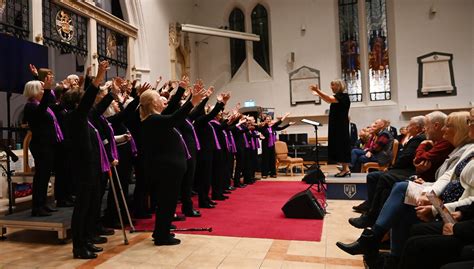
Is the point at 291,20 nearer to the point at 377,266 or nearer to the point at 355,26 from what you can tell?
the point at 355,26

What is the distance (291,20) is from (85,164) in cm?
1147

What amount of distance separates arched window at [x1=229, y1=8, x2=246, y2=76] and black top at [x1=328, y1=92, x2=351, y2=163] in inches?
Answer: 370

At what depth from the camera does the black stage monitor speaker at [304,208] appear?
3995 mm

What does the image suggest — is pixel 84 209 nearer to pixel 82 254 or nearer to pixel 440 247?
pixel 82 254

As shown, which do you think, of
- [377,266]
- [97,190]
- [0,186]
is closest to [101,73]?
[97,190]

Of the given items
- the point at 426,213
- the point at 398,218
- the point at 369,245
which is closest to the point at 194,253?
the point at 369,245

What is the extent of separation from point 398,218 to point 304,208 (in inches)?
65.4

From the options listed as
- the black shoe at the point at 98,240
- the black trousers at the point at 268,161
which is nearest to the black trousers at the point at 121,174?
the black shoe at the point at 98,240

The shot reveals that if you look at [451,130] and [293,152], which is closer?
[451,130]

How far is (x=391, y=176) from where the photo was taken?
3.09 m

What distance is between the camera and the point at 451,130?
2.48 meters

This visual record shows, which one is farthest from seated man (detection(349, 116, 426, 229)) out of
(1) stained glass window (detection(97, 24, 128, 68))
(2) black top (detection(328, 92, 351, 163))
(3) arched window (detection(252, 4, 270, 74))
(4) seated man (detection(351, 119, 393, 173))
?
(3) arched window (detection(252, 4, 270, 74))

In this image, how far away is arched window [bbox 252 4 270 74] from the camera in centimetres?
1341

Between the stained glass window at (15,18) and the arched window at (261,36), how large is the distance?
8.59 m
